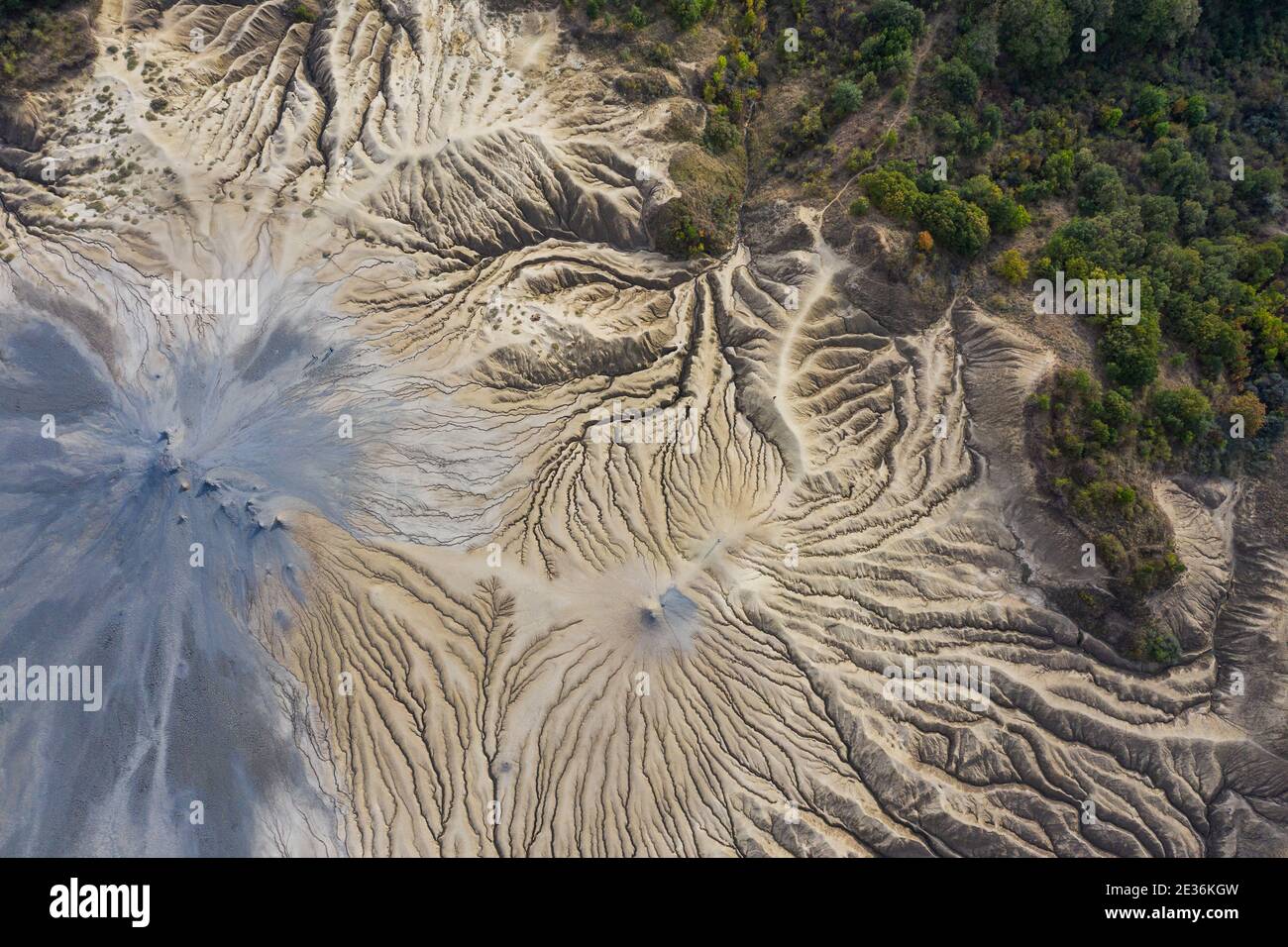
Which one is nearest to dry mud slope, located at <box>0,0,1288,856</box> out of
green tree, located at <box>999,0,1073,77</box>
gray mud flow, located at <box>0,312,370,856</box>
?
gray mud flow, located at <box>0,312,370,856</box>

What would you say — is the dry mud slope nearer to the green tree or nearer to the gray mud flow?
the gray mud flow

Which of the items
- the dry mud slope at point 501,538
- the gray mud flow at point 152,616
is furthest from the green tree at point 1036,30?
the gray mud flow at point 152,616

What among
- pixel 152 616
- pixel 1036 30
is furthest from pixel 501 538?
pixel 1036 30

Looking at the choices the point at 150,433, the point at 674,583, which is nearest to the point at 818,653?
the point at 674,583

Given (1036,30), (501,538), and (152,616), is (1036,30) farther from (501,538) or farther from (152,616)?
(152,616)

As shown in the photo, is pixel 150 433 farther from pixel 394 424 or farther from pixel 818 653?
pixel 818 653

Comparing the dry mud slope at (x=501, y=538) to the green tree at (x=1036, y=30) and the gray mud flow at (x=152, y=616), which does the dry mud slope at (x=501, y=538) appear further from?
the green tree at (x=1036, y=30)
